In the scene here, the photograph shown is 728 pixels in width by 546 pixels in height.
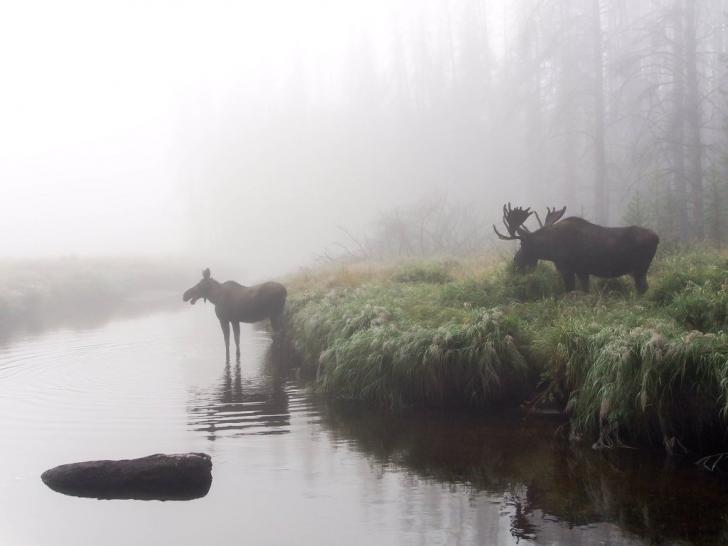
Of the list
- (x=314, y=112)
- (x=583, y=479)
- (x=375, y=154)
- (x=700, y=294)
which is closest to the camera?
(x=583, y=479)

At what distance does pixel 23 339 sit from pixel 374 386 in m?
11.4

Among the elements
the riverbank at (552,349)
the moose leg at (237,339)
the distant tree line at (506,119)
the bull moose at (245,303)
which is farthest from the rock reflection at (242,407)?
the distant tree line at (506,119)

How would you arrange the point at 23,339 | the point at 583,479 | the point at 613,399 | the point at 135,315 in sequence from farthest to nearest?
the point at 135,315 < the point at 23,339 < the point at 613,399 < the point at 583,479

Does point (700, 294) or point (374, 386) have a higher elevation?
point (700, 294)

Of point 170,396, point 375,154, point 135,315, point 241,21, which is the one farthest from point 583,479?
point 241,21

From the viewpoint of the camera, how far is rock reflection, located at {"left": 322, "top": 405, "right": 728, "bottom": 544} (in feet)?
18.6

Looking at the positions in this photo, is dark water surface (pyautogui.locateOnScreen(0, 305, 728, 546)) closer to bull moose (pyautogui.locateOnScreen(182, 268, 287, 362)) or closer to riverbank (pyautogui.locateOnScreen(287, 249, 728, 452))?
riverbank (pyautogui.locateOnScreen(287, 249, 728, 452))

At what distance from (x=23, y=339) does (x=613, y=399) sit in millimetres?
14705

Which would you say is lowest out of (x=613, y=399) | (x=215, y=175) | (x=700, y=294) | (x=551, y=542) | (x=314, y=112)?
(x=551, y=542)

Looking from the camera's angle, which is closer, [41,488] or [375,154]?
[41,488]

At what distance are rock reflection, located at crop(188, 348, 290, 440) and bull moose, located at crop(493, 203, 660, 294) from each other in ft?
14.2

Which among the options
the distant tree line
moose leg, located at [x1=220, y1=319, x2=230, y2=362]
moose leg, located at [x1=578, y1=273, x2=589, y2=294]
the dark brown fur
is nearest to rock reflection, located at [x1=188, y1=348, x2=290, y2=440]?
moose leg, located at [x1=220, y1=319, x2=230, y2=362]

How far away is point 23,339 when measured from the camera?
17.8m

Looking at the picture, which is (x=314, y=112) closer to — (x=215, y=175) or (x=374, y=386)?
(x=215, y=175)
